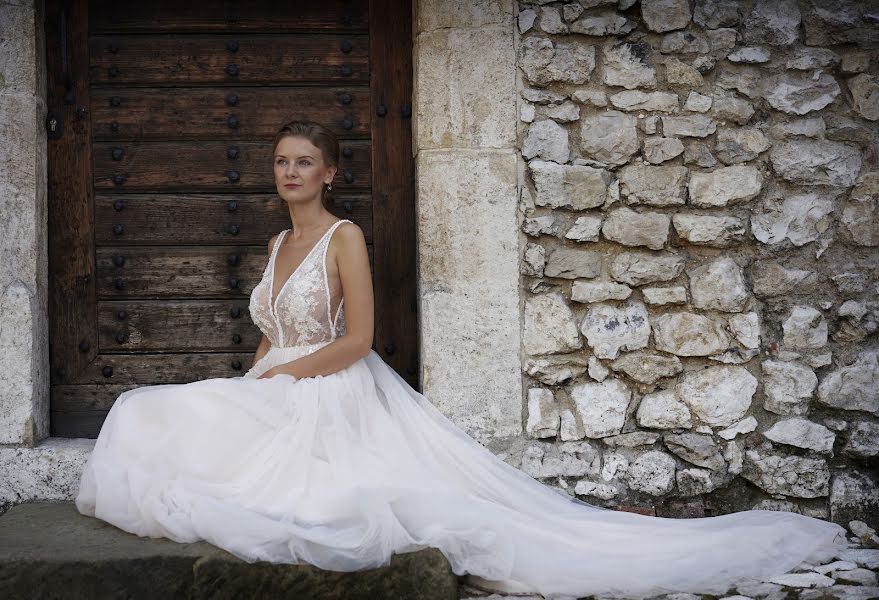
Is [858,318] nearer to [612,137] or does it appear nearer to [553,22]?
[612,137]

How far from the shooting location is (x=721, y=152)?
11.3 ft

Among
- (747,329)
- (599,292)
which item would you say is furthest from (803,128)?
(599,292)

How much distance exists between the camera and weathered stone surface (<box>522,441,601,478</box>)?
342 centimetres

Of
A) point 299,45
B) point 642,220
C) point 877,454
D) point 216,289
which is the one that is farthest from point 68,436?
point 877,454

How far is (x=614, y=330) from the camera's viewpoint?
135 inches

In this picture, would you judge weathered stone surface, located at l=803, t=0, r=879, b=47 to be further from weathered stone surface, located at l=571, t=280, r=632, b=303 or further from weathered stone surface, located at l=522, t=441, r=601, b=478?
weathered stone surface, located at l=522, t=441, r=601, b=478

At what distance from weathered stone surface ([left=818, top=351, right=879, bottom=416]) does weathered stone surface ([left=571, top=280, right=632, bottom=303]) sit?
0.92 metres

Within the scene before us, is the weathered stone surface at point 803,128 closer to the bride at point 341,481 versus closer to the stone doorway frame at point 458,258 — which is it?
the stone doorway frame at point 458,258

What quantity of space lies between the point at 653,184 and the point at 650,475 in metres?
1.20

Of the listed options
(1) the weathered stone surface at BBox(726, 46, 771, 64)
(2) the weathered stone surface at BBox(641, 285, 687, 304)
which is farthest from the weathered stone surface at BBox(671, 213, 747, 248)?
(1) the weathered stone surface at BBox(726, 46, 771, 64)

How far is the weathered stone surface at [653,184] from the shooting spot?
3.44m

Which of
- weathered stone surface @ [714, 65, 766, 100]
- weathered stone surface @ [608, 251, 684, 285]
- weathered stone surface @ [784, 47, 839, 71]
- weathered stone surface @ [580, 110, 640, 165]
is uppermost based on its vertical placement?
weathered stone surface @ [784, 47, 839, 71]

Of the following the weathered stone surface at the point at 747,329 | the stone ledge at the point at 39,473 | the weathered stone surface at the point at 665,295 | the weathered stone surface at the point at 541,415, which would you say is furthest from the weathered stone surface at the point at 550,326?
the stone ledge at the point at 39,473

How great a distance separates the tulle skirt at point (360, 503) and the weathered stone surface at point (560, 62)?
4.87ft
